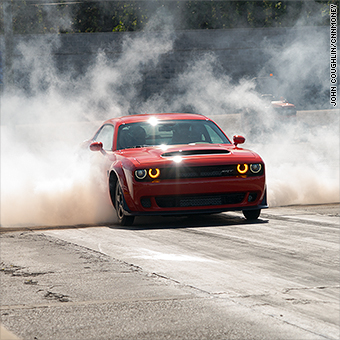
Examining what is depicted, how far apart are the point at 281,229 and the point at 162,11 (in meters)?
31.2

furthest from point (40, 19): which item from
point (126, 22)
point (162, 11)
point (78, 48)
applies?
point (162, 11)

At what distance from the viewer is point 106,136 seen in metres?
8.99

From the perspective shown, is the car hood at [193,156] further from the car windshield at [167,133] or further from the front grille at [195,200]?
the car windshield at [167,133]

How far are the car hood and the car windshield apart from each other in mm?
566

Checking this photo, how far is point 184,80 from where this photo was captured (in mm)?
33312

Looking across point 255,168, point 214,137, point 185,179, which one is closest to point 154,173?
point 185,179

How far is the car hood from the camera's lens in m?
6.71

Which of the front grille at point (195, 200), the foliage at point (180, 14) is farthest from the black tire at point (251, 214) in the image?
the foliage at point (180, 14)

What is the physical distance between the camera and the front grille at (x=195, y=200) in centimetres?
681

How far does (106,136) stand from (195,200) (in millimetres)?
2533

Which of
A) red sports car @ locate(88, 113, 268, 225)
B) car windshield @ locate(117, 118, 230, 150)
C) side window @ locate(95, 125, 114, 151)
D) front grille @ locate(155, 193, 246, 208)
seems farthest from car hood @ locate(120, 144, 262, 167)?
side window @ locate(95, 125, 114, 151)

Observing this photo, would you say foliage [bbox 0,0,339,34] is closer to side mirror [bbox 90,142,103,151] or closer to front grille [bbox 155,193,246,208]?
side mirror [bbox 90,142,103,151]

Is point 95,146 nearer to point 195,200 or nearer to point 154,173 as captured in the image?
point 154,173

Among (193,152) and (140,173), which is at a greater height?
(193,152)
